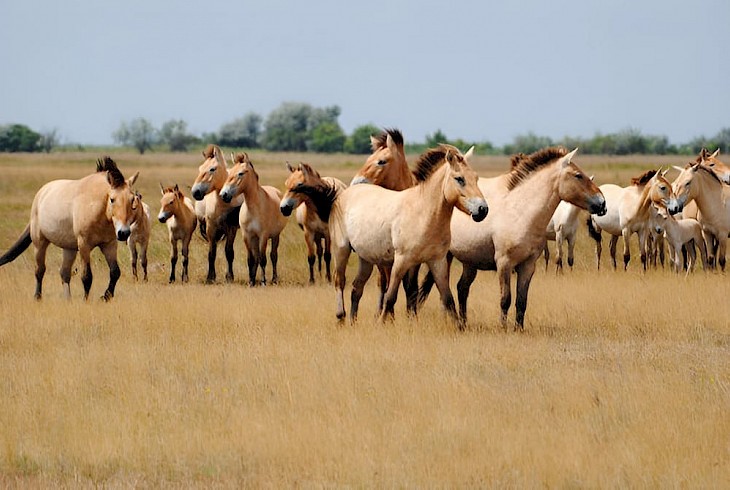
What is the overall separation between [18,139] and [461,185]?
9369 centimetres

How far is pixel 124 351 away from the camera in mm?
11836

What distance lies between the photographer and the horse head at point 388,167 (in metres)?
15.1

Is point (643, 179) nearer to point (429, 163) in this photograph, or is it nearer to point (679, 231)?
point (679, 231)

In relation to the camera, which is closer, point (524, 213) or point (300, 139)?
point (524, 213)

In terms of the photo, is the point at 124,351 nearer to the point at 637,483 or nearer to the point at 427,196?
the point at 427,196

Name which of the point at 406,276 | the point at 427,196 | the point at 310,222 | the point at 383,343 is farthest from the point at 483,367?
the point at 310,222

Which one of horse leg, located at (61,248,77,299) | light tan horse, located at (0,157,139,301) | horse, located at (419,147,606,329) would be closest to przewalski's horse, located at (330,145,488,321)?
horse, located at (419,147,606,329)

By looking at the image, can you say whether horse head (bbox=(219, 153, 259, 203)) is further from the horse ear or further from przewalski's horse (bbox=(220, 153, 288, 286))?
the horse ear

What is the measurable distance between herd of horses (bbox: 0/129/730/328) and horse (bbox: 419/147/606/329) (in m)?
0.01

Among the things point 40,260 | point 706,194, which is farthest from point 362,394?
point 706,194

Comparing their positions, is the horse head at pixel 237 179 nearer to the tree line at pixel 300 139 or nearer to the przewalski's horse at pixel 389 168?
the przewalski's horse at pixel 389 168

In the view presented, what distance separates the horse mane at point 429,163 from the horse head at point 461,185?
1.18 feet

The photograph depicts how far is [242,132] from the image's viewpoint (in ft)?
419

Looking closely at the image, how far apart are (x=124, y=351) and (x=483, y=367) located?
11.9ft
